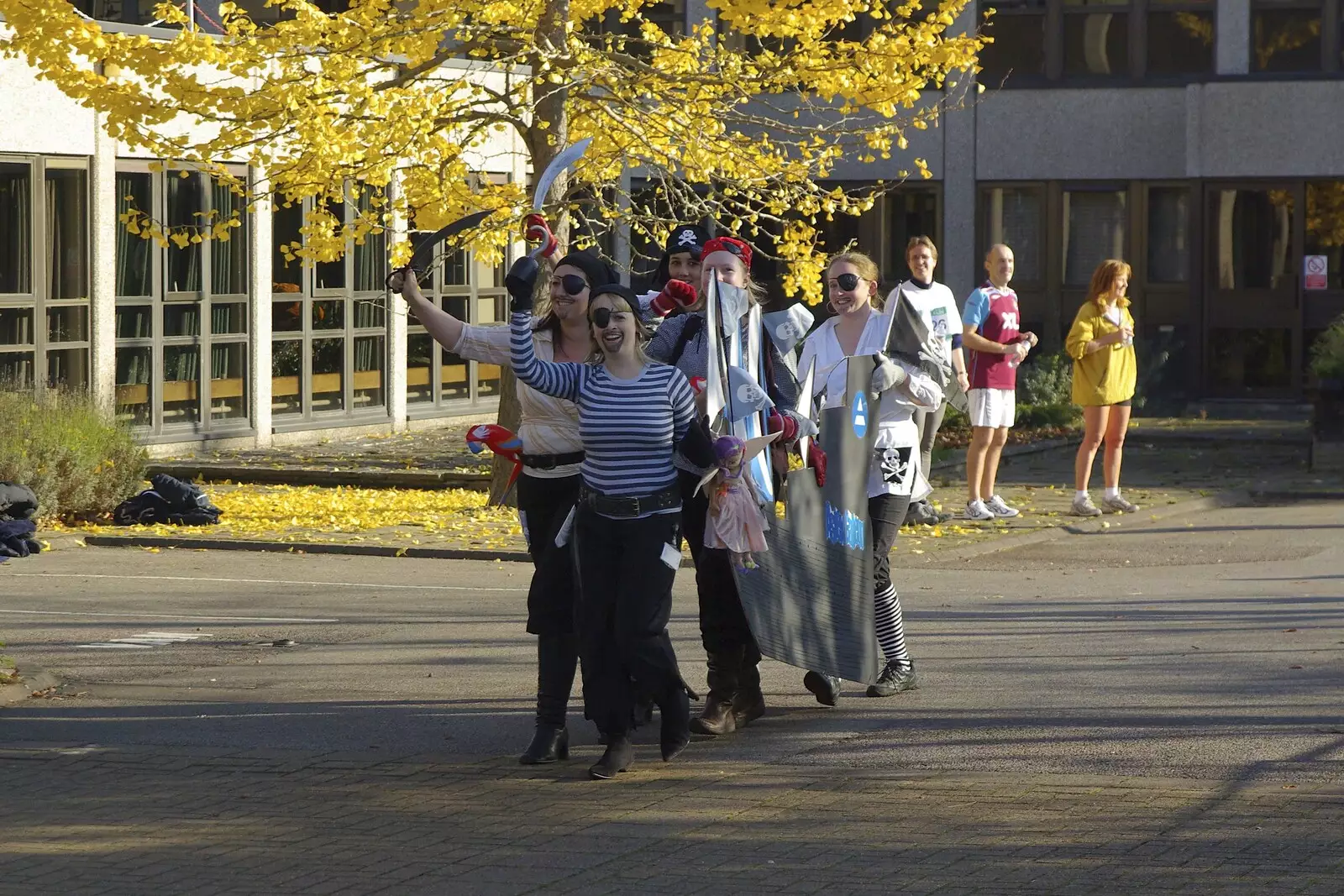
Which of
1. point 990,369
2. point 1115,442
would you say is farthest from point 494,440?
point 1115,442

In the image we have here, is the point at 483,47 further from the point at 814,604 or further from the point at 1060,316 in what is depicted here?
the point at 1060,316

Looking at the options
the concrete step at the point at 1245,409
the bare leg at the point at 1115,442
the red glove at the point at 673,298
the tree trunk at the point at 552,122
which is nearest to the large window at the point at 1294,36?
the concrete step at the point at 1245,409

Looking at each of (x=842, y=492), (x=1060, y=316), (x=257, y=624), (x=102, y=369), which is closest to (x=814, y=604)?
(x=842, y=492)

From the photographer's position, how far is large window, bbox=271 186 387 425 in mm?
22922

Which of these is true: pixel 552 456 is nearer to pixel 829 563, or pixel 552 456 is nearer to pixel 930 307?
pixel 829 563

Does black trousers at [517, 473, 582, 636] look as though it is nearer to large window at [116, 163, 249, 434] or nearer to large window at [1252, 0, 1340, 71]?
large window at [116, 163, 249, 434]

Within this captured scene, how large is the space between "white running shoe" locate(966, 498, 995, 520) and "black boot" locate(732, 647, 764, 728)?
7.40 meters

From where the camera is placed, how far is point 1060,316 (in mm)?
27703

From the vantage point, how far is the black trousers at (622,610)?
299 inches

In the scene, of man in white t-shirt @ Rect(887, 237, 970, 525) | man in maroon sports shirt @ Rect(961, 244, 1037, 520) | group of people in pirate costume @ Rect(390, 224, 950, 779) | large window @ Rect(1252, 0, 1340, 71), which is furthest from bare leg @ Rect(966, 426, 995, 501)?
large window @ Rect(1252, 0, 1340, 71)

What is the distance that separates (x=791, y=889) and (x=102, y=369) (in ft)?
50.8

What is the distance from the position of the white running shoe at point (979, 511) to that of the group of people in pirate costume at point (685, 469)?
663 centimetres

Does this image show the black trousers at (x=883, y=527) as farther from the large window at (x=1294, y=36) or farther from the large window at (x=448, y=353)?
the large window at (x=1294, y=36)

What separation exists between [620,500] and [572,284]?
2.74ft
